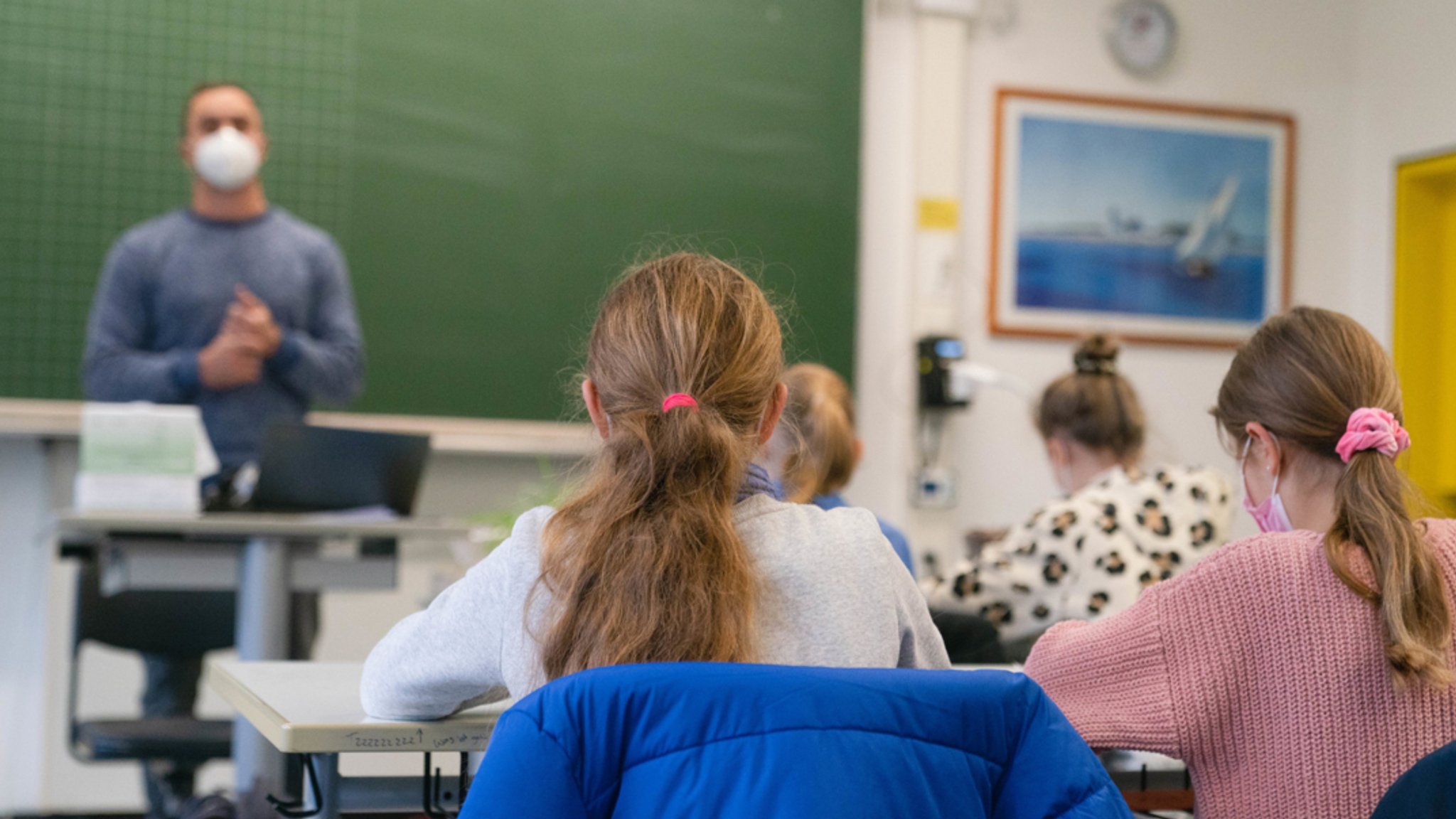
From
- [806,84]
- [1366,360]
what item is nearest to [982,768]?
[1366,360]

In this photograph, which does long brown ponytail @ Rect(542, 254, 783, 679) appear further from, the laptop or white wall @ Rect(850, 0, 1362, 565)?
white wall @ Rect(850, 0, 1362, 565)

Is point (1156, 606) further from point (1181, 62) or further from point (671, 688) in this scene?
point (1181, 62)

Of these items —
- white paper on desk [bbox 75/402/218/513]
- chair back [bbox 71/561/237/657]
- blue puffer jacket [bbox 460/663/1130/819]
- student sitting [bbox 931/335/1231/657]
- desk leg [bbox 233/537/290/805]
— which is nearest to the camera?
blue puffer jacket [bbox 460/663/1130/819]

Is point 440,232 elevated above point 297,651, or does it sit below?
above

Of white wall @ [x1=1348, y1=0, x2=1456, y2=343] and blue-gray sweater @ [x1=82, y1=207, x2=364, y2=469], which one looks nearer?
blue-gray sweater @ [x1=82, y1=207, x2=364, y2=469]

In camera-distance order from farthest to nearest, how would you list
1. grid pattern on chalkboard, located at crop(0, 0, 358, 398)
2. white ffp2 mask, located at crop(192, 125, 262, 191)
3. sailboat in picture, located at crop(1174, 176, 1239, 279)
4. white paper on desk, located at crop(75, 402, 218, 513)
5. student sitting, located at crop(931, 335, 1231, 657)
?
sailboat in picture, located at crop(1174, 176, 1239, 279) → grid pattern on chalkboard, located at crop(0, 0, 358, 398) → white ffp2 mask, located at crop(192, 125, 262, 191) → white paper on desk, located at crop(75, 402, 218, 513) → student sitting, located at crop(931, 335, 1231, 657)

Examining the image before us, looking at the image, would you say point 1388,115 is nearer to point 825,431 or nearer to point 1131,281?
point 1131,281

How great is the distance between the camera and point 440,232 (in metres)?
4.12

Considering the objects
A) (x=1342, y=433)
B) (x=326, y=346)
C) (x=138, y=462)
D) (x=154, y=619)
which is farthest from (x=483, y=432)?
(x=1342, y=433)

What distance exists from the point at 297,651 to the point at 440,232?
1520 mm

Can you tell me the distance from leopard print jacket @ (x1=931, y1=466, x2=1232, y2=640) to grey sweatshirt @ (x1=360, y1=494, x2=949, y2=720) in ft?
3.88

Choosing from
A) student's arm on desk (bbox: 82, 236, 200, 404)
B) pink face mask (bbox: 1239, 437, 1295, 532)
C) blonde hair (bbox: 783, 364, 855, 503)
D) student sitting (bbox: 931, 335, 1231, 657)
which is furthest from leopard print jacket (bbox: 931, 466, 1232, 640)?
student's arm on desk (bbox: 82, 236, 200, 404)

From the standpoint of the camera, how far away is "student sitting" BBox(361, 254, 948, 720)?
1056mm

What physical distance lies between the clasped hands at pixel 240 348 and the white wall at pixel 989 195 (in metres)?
1.99
